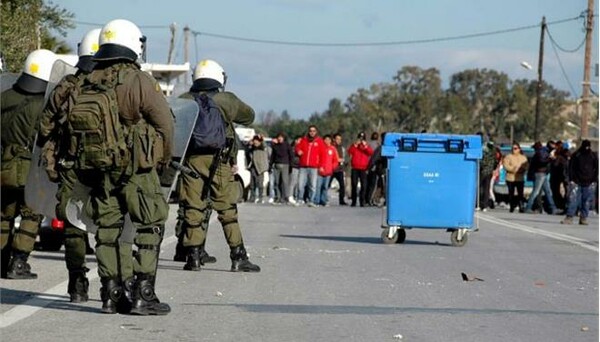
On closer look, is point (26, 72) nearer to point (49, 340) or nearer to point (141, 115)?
point (141, 115)

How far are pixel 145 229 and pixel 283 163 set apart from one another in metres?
25.6

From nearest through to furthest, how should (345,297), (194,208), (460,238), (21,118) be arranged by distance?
(345,297) < (21,118) < (194,208) < (460,238)

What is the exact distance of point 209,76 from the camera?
13844mm

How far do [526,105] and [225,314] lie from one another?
84.5m

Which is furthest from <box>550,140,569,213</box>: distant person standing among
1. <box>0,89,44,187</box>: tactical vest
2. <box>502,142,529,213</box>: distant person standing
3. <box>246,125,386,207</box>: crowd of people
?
<box>0,89,44,187</box>: tactical vest

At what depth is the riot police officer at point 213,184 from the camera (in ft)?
45.1

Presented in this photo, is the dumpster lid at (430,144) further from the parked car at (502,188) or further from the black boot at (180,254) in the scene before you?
the parked car at (502,188)

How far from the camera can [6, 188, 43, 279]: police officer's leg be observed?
498 inches

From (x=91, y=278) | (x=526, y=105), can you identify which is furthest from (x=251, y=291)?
(x=526, y=105)

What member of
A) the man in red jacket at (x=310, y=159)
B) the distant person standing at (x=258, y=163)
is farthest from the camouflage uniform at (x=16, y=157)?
the distant person standing at (x=258, y=163)

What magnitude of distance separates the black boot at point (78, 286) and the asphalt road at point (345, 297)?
0.10 m

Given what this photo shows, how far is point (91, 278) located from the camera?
12734mm

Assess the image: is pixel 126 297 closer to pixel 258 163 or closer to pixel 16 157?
pixel 16 157

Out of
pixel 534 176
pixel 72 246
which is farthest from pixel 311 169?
pixel 72 246
